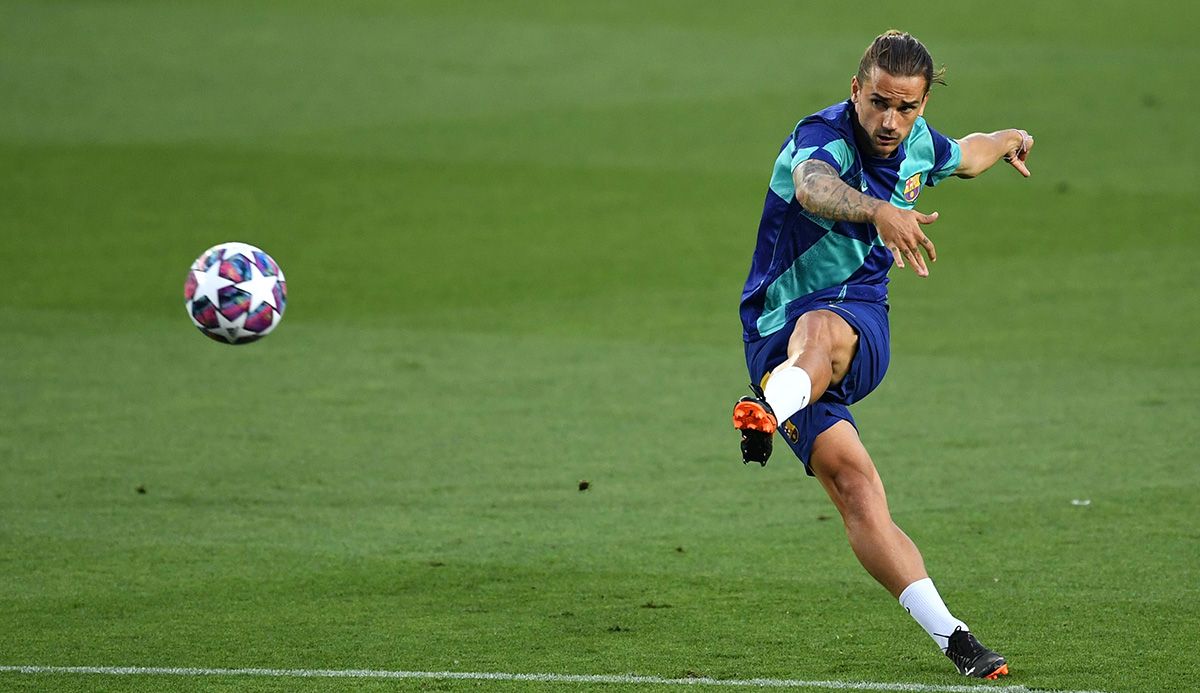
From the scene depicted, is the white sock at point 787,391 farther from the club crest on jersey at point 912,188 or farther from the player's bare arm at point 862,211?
the club crest on jersey at point 912,188

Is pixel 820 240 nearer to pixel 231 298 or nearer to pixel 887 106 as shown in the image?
pixel 887 106

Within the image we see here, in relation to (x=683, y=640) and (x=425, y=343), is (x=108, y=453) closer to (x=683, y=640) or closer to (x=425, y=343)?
(x=425, y=343)

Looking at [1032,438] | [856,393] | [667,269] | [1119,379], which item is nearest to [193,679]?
[856,393]

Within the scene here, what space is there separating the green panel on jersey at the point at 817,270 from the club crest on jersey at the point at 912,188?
27 cm

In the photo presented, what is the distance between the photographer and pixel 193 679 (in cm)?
627

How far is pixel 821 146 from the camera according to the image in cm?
615

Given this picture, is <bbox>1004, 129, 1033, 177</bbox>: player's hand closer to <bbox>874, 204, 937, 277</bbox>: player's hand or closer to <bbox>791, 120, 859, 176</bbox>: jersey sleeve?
<bbox>791, 120, 859, 176</bbox>: jersey sleeve

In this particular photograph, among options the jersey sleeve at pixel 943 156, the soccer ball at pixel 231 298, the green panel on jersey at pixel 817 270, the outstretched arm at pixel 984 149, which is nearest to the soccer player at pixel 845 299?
the green panel on jersey at pixel 817 270

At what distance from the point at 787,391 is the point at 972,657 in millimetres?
1120

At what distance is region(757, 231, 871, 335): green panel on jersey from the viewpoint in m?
6.32

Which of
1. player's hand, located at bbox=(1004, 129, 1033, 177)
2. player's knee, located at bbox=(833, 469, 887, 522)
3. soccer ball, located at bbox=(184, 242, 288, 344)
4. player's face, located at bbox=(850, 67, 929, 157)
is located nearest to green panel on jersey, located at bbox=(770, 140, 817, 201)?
player's face, located at bbox=(850, 67, 929, 157)

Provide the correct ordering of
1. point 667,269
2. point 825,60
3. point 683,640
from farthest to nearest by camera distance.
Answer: point 825,60, point 667,269, point 683,640

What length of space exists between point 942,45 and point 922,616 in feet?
69.8

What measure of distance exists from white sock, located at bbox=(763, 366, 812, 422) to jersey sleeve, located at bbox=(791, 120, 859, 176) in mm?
730
